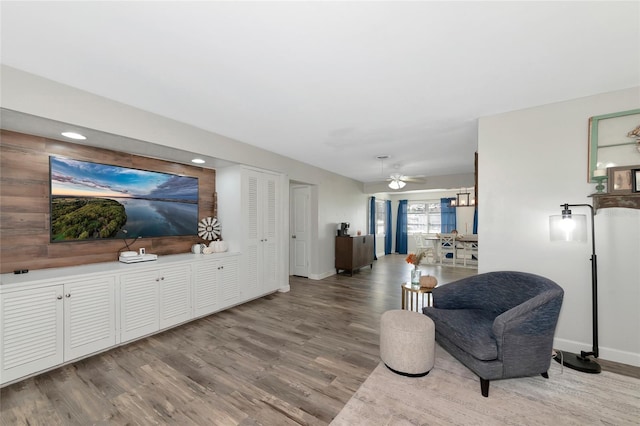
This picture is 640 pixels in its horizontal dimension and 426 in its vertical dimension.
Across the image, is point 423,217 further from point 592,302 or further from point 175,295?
point 175,295

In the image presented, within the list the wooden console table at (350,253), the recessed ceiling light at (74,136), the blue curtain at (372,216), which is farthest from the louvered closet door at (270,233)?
the blue curtain at (372,216)

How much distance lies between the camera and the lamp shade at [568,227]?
2355mm

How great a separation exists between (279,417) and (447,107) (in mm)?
3226

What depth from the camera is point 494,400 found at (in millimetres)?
1910

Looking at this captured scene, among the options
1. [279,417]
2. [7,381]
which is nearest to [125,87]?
[7,381]

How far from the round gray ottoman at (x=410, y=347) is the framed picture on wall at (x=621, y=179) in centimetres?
213

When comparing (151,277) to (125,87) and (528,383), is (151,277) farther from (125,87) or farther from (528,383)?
(528,383)

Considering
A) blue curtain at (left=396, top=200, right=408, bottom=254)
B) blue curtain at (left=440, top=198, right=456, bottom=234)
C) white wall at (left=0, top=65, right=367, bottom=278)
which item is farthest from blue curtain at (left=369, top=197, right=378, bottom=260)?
white wall at (left=0, top=65, right=367, bottom=278)

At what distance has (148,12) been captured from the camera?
1459mm

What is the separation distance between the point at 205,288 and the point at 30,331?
162 cm

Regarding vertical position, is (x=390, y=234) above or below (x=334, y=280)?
above

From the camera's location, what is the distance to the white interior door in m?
5.91

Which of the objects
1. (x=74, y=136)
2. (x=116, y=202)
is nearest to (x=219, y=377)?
(x=116, y=202)

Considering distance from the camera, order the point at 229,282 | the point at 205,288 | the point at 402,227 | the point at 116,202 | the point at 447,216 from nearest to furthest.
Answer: the point at 116,202, the point at 205,288, the point at 229,282, the point at 447,216, the point at 402,227
